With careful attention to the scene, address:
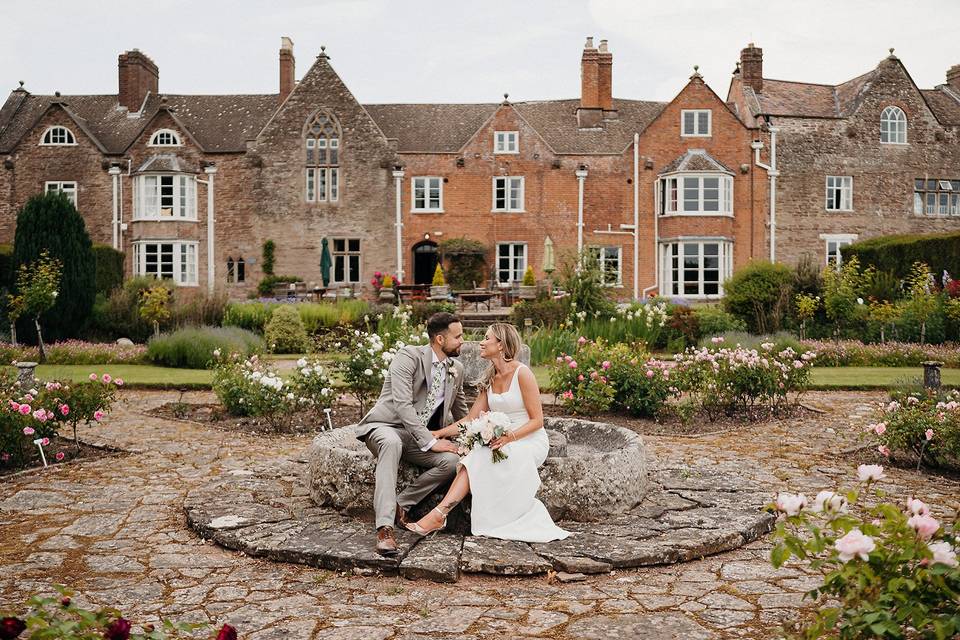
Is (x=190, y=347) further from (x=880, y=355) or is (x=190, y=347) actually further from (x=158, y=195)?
(x=158, y=195)

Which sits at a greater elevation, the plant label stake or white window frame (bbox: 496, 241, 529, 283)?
white window frame (bbox: 496, 241, 529, 283)

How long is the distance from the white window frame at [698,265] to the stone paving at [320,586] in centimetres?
2745

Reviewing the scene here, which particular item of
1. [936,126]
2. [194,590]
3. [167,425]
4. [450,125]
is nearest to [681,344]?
[167,425]

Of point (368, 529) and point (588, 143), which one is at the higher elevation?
point (588, 143)

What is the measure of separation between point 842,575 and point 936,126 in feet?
134

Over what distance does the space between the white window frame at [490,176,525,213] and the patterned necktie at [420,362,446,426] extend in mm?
29875

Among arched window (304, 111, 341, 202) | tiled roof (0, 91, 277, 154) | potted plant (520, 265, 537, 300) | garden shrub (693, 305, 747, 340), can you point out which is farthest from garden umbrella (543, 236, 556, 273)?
tiled roof (0, 91, 277, 154)

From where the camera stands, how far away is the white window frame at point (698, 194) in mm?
35469

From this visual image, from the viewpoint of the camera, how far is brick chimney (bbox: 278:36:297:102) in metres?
38.7

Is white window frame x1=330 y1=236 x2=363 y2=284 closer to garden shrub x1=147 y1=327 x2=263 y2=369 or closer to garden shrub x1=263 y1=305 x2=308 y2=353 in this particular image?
garden shrub x1=263 y1=305 x2=308 y2=353

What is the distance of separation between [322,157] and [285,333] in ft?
52.7

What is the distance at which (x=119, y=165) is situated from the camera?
36.7 metres

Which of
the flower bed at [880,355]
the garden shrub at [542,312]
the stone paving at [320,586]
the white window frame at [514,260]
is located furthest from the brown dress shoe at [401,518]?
the white window frame at [514,260]

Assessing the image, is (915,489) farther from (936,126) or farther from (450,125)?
(936,126)
